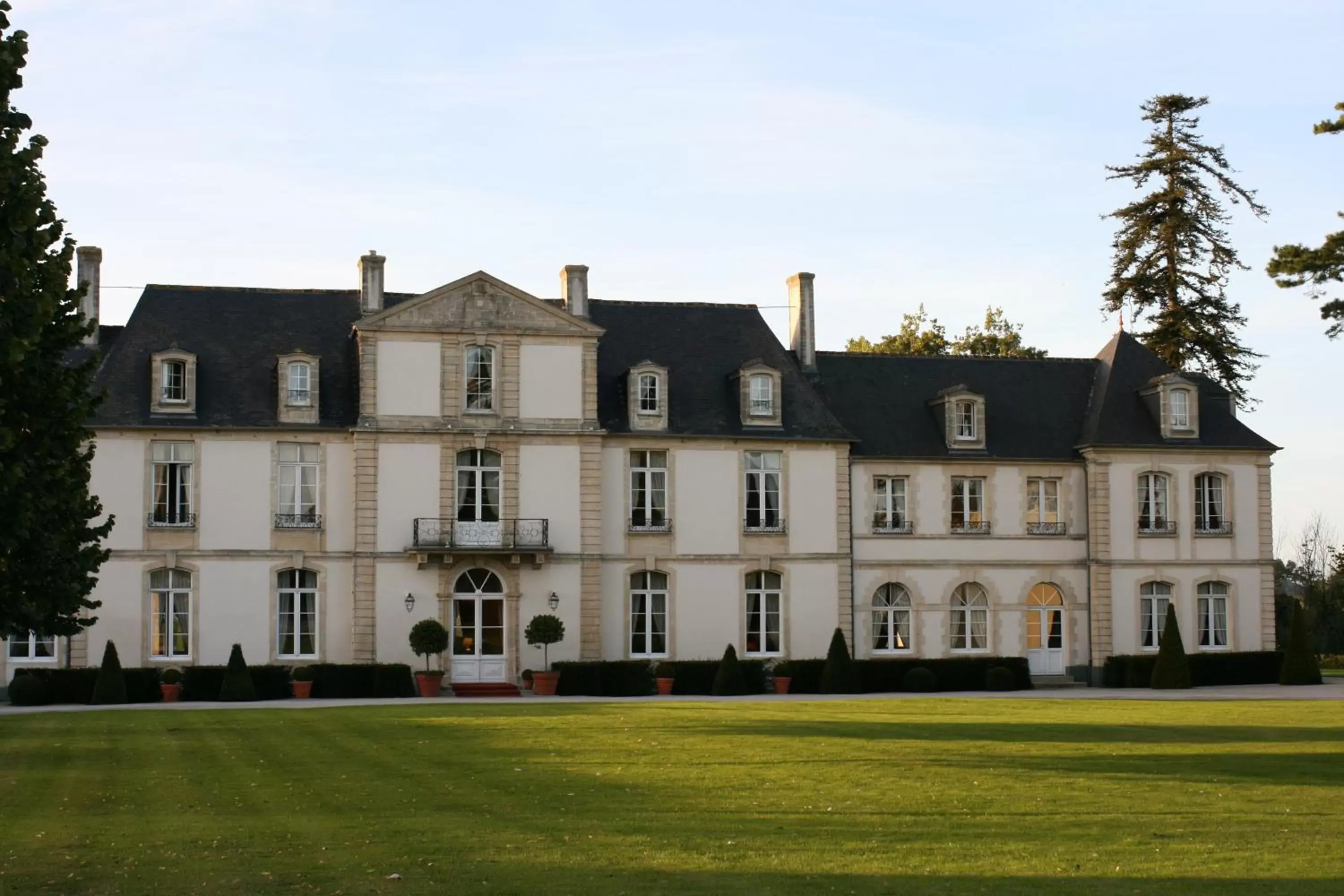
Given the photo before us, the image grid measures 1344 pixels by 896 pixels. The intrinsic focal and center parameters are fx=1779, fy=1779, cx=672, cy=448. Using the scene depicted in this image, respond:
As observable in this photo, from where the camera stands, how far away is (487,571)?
3784 centimetres

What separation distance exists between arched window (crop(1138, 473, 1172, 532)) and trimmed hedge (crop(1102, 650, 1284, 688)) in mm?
3031

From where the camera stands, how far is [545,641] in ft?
121

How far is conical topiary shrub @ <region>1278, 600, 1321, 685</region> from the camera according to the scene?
3903 centimetres

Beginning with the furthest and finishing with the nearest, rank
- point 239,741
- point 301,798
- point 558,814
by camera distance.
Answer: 1. point 239,741
2. point 301,798
3. point 558,814

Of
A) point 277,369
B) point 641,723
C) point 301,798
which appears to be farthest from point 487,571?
point 301,798

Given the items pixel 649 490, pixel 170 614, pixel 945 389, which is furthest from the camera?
pixel 945 389

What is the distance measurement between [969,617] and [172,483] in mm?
17798

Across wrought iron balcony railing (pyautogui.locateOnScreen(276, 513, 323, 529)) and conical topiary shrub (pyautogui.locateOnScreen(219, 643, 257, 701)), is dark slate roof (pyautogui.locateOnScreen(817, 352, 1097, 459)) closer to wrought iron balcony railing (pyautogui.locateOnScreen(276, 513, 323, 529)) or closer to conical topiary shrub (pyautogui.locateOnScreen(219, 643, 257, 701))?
wrought iron balcony railing (pyautogui.locateOnScreen(276, 513, 323, 529))

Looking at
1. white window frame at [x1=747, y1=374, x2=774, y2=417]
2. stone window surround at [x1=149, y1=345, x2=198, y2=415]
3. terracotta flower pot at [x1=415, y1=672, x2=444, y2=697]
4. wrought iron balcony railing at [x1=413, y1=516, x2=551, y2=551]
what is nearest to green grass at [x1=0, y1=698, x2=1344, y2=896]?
terracotta flower pot at [x1=415, y1=672, x2=444, y2=697]

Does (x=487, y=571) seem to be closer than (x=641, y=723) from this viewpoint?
No

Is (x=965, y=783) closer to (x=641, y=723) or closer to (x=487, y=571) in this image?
(x=641, y=723)

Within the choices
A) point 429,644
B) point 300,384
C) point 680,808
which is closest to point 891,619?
point 429,644

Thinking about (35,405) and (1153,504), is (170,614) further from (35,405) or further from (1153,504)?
(1153,504)

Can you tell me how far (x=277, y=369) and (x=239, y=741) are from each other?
16.1m
